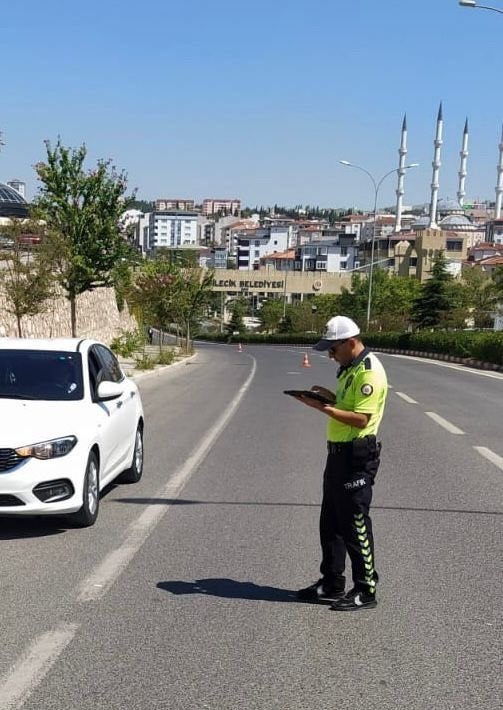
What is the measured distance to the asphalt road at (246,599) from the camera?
3.62 m

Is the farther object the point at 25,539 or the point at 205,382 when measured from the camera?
the point at 205,382

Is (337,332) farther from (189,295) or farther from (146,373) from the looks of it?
(189,295)

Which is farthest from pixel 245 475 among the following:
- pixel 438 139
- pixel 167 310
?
pixel 438 139

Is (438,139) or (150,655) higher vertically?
(438,139)

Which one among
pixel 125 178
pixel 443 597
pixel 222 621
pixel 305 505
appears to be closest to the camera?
pixel 222 621

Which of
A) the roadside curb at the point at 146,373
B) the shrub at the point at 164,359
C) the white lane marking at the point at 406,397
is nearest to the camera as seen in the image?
the white lane marking at the point at 406,397

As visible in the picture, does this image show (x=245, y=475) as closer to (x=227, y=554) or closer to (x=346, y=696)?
(x=227, y=554)

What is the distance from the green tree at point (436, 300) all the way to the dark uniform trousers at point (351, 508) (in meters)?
60.5

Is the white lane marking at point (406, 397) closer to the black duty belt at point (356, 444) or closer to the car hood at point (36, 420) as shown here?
the car hood at point (36, 420)

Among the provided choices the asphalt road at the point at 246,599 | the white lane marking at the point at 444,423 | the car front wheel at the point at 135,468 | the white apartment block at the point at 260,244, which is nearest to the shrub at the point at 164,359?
the white lane marking at the point at 444,423

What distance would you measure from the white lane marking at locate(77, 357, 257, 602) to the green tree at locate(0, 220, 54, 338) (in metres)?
9.03

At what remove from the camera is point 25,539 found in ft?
20.0

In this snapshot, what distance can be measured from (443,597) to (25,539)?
3112mm

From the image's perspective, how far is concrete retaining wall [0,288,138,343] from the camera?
25.6 m
